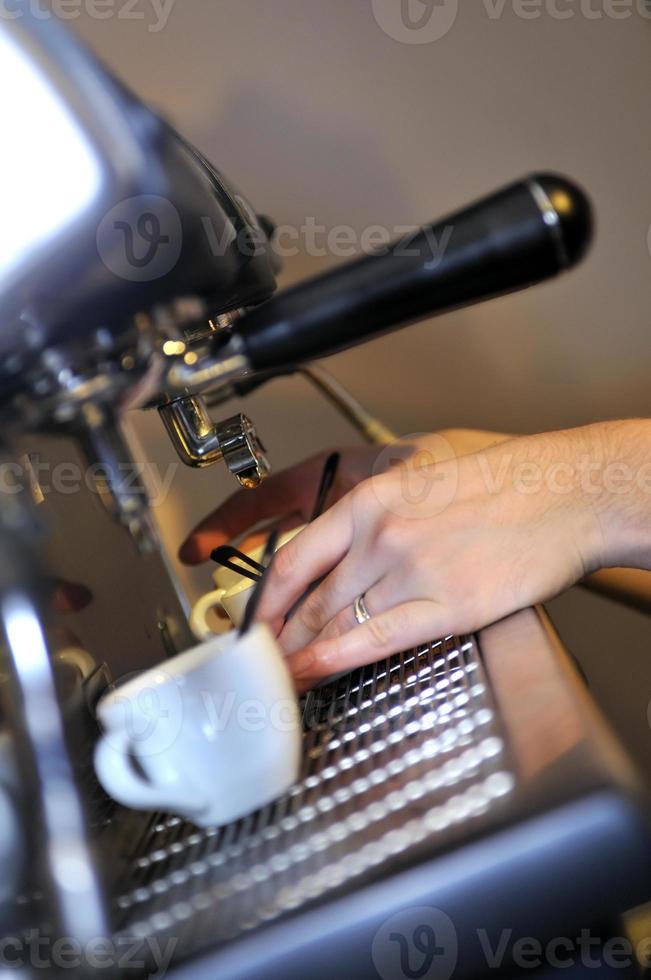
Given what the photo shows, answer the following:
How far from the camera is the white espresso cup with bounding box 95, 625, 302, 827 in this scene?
Answer: 429 millimetres

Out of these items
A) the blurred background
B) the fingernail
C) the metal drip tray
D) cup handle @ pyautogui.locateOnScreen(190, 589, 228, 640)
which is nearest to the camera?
the metal drip tray

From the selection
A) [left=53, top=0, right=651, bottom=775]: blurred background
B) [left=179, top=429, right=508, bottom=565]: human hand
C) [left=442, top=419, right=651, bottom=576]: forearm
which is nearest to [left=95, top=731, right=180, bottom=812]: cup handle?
[left=442, top=419, right=651, bottom=576]: forearm

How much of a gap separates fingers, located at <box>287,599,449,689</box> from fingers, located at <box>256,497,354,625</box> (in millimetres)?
55

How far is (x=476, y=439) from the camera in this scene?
3.23 feet

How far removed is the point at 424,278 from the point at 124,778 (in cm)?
25

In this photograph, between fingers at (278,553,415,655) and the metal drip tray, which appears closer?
the metal drip tray

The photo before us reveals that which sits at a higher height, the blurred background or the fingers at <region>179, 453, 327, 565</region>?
the blurred background

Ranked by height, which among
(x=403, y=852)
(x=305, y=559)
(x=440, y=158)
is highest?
(x=440, y=158)

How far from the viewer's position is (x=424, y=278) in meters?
0.40

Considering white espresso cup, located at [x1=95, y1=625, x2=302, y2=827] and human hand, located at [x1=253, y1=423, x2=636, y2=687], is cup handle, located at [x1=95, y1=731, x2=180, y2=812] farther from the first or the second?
human hand, located at [x1=253, y1=423, x2=636, y2=687]

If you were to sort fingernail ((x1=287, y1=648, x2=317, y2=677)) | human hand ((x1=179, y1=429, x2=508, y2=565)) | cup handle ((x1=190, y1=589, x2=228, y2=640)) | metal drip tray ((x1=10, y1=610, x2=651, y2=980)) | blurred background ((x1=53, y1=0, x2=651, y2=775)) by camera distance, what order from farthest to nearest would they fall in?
blurred background ((x1=53, y1=0, x2=651, y2=775)) → human hand ((x1=179, y1=429, x2=508, y2=565)) → cup handle ((x1=190, y1=589, x2=228, y2=640)) → fingernail ((x1=287, y1=648, x2=317, y2=677)) → metal drip tray ((x1=10, y1=610, x2=651, y2=980))

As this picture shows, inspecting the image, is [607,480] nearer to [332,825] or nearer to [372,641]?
[372,641]

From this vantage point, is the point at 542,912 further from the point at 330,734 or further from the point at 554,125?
the point at 554,125

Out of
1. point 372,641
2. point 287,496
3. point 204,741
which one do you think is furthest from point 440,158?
point 204,741
